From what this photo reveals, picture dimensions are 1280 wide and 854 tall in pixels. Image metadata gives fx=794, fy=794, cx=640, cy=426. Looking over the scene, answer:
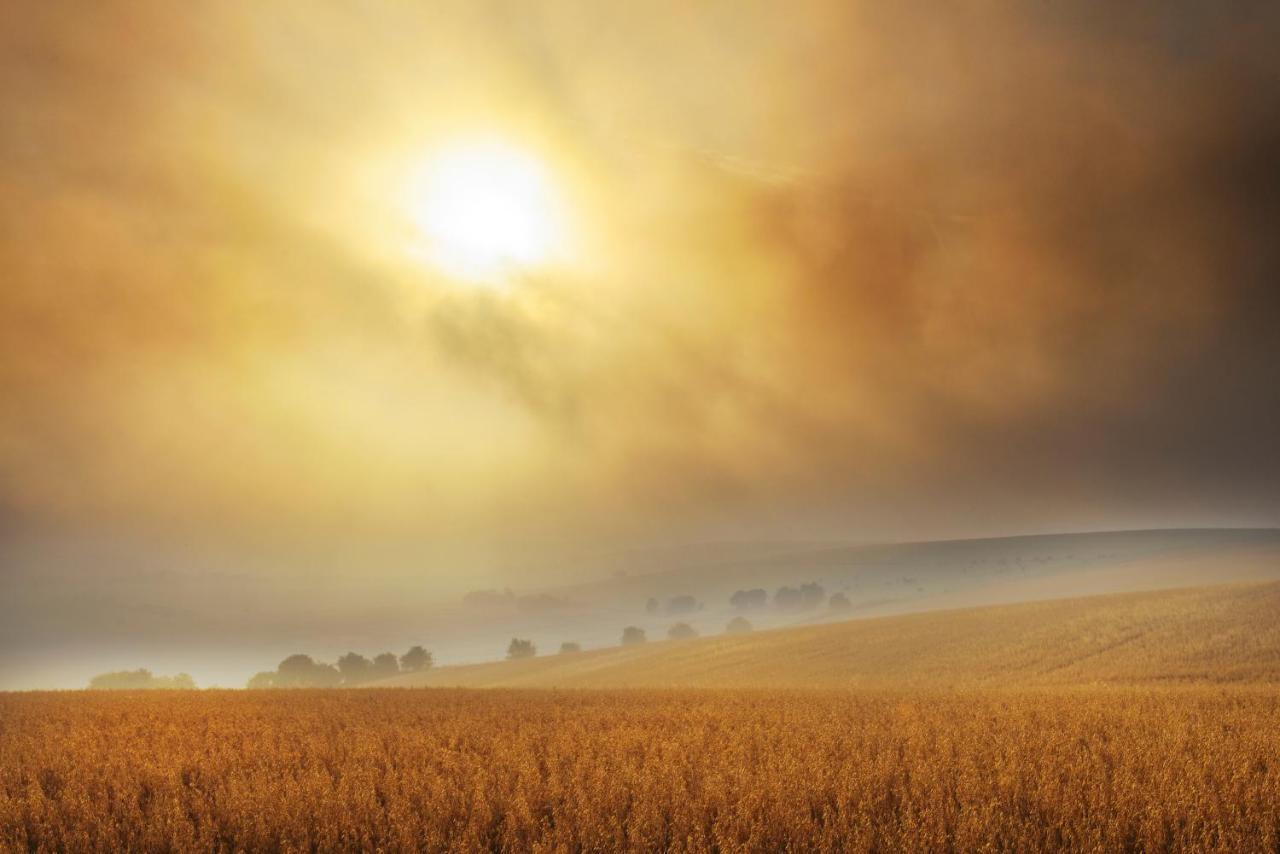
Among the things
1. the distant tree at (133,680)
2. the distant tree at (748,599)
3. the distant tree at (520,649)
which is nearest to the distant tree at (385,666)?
the distant tree at (520,649)

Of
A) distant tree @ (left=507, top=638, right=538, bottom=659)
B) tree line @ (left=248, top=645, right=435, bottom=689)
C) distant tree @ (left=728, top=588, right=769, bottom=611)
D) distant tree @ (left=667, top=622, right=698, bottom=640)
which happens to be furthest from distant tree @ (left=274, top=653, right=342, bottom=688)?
distant tree @ (left=728, top=588, right=769, bottom=611)

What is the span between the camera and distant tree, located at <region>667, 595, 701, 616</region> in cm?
18462

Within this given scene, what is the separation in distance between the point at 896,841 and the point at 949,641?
157 ft

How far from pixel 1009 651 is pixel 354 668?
86380 mm

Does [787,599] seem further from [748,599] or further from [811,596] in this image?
[748,599]

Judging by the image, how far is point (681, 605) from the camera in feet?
612

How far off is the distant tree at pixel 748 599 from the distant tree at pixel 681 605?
15.0m

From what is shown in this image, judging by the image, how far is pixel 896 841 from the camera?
774 cm

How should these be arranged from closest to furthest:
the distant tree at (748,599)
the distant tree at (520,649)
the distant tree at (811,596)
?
the distant tree at (520,649) < the distant tree at (811,596) < the distant tree at (748,599)

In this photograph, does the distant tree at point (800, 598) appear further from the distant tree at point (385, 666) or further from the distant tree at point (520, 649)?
the distant tree at point (385, 666)

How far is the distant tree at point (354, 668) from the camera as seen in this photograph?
103 m

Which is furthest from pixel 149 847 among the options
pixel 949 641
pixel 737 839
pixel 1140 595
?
pixel 1140 595

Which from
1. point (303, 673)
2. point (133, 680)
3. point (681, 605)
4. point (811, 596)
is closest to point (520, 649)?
point (303, 673)

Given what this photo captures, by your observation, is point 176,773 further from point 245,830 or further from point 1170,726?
point 1170,726
